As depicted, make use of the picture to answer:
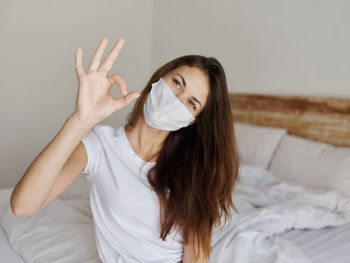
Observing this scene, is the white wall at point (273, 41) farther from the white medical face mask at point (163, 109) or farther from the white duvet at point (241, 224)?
the white medical face mask at point (163, 109)

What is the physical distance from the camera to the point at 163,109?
104 cm

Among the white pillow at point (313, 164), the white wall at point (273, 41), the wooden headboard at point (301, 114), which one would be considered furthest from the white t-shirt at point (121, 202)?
the white wall at point (273, 41)

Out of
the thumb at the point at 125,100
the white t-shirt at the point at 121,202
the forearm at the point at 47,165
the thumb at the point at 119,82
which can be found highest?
the thumb at the point at 119,82

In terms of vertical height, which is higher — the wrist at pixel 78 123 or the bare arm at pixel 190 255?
the wrist at pixel 78 123

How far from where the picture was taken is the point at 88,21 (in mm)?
2850

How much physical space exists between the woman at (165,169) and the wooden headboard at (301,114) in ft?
3.78

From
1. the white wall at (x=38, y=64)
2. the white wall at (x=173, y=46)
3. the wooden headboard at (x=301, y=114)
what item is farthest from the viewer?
the white wall at (x=38, y=64)

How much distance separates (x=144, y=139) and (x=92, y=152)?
0.18 meters

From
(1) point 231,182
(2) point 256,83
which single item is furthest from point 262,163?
(1) point 231,182

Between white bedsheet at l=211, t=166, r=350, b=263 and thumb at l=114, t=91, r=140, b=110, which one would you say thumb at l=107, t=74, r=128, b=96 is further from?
white bedsheet at l=211, t=166, r=350, b=263

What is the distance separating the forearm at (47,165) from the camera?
727 millimetres

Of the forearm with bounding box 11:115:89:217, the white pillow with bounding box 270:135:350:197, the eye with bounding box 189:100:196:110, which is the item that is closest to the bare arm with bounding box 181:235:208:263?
the eye with bounding box 189:100:196:110

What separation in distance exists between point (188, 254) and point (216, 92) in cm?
55

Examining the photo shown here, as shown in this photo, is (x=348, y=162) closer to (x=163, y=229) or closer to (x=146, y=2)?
(x=163, y=229)
